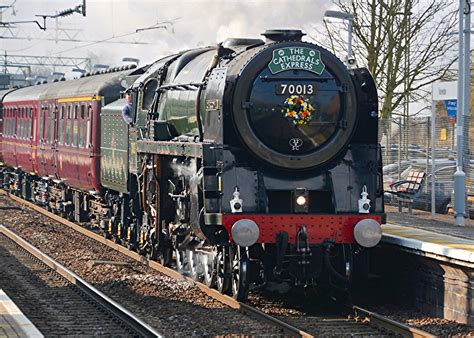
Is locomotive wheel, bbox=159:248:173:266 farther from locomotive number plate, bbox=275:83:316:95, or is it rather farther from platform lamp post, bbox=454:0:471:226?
platform lamp post, bbox=454:0:471:226

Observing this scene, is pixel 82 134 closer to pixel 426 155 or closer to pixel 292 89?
pixel 426 155

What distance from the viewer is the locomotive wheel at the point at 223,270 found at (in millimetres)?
10852

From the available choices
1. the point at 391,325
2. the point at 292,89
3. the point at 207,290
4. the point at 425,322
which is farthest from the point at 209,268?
the point at 391,325

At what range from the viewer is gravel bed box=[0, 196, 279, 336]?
9.55 metres

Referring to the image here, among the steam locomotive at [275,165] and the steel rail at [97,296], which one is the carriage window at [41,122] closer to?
the steel rail at [97,296]

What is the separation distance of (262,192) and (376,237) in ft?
4.61

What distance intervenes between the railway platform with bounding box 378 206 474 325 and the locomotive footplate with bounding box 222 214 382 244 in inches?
32.5

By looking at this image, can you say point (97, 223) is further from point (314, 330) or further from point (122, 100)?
point (314, 330)

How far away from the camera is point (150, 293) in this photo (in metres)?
11.8

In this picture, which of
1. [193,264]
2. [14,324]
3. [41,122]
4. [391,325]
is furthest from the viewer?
[41,122]

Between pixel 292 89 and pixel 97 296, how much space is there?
11.5 feet

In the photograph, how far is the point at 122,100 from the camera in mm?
15938

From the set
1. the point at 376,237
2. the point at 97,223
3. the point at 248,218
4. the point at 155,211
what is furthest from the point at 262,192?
the point at 97,223

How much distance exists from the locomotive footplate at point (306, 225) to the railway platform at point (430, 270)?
32.5 inches
